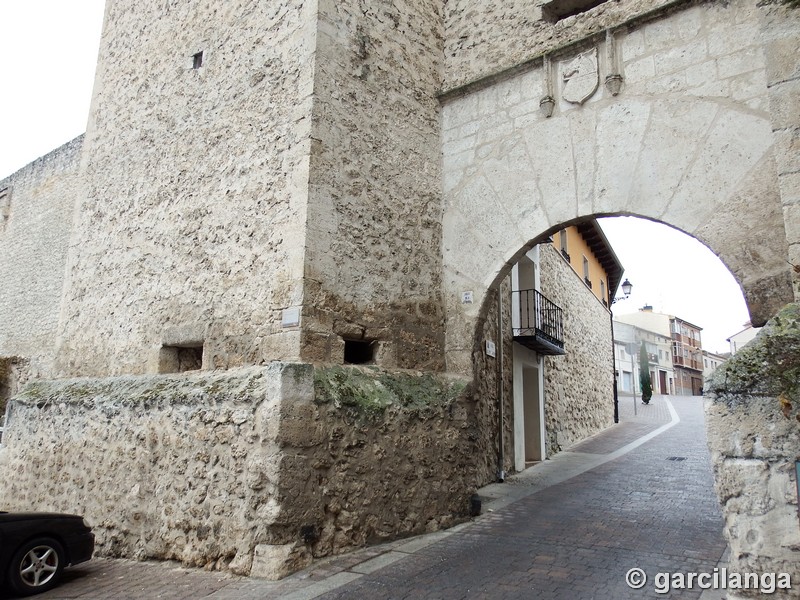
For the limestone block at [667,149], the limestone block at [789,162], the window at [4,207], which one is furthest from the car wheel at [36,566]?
the window at [4,207]

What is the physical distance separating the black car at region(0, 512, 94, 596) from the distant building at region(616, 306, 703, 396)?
52.9 m

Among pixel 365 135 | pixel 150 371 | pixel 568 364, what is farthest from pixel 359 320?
pixel 568 364

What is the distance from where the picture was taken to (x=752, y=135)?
4.07 meters

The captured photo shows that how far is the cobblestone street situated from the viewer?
3.64 meters

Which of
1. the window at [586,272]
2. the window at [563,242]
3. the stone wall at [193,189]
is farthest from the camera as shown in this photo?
the window at [586,272]

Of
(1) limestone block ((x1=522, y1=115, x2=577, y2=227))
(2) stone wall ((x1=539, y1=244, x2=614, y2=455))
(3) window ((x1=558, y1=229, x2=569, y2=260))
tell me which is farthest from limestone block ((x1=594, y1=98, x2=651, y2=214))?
(3) window ((x1=558, y1=229, x2=569, y2=260))

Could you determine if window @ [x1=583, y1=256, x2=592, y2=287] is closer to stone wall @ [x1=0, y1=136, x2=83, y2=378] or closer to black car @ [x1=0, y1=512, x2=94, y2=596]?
stone wall @ [x1=0, y1=136, x2=83, y2=378]

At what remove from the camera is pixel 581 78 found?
4.99 metres

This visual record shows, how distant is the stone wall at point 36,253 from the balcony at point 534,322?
9.05 m

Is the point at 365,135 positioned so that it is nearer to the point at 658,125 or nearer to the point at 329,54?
the point at 329,54

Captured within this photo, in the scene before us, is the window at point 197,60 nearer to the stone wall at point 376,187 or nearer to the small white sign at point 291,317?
Result: the stone wall at point 376,187

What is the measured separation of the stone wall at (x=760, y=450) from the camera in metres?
2.38

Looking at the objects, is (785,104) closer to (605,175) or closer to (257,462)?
(605,175)

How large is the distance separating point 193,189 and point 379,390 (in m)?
2.79
